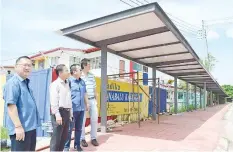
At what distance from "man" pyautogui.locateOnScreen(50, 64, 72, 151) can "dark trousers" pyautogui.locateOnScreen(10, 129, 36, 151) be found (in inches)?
32.3

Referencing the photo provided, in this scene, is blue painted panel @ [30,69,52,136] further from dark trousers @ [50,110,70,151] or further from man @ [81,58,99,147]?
dark trousers @ [50,110,70,151]

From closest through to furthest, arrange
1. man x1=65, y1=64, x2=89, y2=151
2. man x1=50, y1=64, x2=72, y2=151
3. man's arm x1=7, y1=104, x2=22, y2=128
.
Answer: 1. man's arm x1=7, y1=104, x2=22, y2=128
2. man x1=50, y1=64, x2=72, y2=151
3. man x1=65, y1=64, x2=89, y2=151

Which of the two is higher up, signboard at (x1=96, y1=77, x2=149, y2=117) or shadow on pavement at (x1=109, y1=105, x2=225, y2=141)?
signboard at (x1=96, y1=77, x2=149, y2=117)

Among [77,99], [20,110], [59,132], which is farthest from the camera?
[77,99]

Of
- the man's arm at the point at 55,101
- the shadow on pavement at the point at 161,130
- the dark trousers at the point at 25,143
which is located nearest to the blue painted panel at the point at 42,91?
the shadow on pavement at the point at 161,130

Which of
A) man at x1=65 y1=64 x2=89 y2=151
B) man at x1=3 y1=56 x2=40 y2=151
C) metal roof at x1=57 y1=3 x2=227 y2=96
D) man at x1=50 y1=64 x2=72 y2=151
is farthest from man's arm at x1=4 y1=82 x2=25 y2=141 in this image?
metal roof at x1=57 y1=3 x2=227 y2=96

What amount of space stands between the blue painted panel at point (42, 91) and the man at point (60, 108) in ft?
9.09

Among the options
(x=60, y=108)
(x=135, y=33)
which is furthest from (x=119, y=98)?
(x=60, y=108)

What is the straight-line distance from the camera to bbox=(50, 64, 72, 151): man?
3.83m

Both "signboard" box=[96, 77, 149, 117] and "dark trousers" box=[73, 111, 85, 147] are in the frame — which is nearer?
"dark trousers" box=[73, 111, 85, 147]

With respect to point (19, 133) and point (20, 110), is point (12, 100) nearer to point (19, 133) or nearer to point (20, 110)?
point (20, 110)

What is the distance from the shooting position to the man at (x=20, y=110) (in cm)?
270

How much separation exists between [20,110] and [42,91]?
4277mm

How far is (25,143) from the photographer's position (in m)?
2.85
